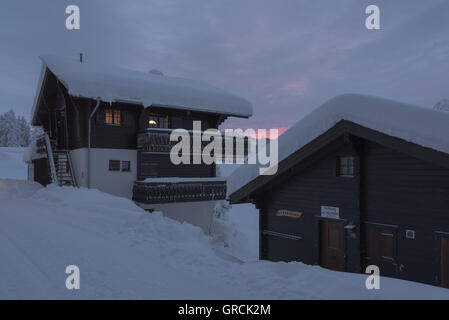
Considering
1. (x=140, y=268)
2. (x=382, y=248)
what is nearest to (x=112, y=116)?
(x=140, y=268)

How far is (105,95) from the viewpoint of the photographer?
17984 millimetres

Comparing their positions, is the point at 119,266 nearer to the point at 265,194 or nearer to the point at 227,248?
the point at 265,194

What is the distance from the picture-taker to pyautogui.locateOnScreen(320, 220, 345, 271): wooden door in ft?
31.5

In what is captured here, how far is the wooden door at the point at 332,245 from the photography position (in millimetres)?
9602

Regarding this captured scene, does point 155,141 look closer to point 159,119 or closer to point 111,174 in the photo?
point 159,119

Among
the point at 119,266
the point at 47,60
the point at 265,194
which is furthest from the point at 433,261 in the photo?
the point at 47,60

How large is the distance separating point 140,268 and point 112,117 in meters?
14.7

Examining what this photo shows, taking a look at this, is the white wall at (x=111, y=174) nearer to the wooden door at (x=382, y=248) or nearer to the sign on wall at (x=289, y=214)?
the sign on wall at (x=289, y=214)

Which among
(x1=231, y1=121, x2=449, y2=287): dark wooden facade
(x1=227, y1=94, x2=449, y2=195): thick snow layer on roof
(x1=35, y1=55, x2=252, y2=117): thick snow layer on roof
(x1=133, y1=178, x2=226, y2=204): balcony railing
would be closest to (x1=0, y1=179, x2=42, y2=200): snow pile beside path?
(x1=133, y1=178, x2=226, y2=204): balcony railing

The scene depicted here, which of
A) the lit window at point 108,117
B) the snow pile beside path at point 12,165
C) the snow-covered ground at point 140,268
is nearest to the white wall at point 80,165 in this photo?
the lit window at point 108,117

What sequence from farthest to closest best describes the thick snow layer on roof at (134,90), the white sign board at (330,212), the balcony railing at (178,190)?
the balcony railing at (178,190) → the thick snow layer on roof at (134,90) → the white sign board at (330,212)

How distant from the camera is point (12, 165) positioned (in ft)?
191

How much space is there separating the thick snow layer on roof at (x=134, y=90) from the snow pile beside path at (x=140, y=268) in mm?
8882
